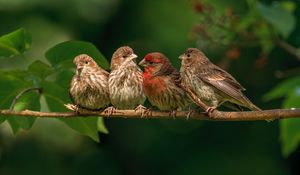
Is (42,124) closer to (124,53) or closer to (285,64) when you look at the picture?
(285,64)

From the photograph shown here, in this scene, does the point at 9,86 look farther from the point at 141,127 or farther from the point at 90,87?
the point at 141,127

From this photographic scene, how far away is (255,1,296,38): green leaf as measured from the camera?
722 centimetres

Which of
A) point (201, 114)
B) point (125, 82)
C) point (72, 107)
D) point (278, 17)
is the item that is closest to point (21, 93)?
point (72, 107)

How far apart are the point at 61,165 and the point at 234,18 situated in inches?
394

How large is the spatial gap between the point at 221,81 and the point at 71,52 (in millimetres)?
1588

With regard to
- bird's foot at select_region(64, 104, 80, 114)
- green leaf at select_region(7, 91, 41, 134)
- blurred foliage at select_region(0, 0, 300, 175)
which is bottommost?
bird's foot at select_region(64, 104, 80, 114)

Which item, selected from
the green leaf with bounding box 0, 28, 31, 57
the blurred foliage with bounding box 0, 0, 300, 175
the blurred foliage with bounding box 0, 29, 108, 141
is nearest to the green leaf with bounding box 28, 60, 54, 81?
the blurred foliage with bounding box 0, 29, 108, 141

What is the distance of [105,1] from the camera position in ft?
55.0

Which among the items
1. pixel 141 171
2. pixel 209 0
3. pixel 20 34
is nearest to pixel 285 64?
pixel 141 171

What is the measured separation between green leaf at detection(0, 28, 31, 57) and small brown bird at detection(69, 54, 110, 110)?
0.78m

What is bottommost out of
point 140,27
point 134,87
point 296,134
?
point 296,134

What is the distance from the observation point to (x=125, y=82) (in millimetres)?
6945

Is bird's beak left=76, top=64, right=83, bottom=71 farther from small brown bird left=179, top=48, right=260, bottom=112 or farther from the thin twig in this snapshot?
small brown bird left=179, top=48, right=260, bottom=112

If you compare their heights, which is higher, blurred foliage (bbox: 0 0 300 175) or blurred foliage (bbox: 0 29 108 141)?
blurred foliage (bbox: 0 0 300 175)
